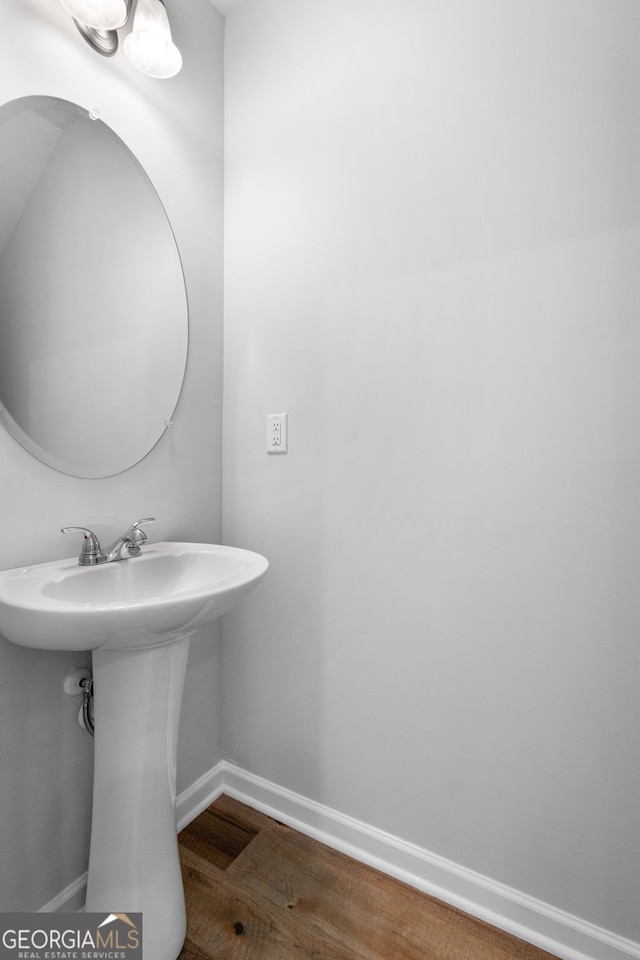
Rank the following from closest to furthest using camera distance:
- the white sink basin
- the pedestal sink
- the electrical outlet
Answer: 1. the white sink basin
2. the pedestal sink
3. the electrical outlet

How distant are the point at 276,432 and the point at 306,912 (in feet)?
4.08

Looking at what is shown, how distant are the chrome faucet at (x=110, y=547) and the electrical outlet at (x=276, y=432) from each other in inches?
17.6

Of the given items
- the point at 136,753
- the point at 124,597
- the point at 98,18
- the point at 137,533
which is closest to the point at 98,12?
the point at 98,18

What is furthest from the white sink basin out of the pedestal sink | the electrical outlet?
the electrical outlet

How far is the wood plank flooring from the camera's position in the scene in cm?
103

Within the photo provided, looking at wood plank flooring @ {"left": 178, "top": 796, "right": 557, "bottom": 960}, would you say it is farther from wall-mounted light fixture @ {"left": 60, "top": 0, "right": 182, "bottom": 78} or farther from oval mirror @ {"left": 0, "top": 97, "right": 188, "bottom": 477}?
wall-mounted light fixture @ {"left": 60, "top": 0, "right": 182, "bottom": 78}

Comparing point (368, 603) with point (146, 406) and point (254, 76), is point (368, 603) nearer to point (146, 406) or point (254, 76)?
point (146, 406)

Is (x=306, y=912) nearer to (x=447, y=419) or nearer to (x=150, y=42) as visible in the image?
(x=447, y=419)

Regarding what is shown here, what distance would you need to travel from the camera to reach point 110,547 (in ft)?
3.88

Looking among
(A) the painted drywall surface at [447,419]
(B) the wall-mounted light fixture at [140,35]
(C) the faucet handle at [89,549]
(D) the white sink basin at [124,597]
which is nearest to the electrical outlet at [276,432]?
(A) the painted drywall surface at [447,419]

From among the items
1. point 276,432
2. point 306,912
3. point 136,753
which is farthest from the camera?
point 276,432

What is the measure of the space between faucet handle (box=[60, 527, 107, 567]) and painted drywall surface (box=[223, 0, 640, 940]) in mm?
517

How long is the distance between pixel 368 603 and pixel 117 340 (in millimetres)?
988

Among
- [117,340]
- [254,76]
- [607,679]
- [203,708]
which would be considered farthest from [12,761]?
[254,76]
